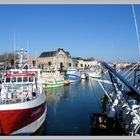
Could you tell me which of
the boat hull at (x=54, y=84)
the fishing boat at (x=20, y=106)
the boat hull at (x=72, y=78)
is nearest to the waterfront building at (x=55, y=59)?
the boat hull at (x=72, y=78)

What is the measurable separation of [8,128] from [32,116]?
1.12 meters

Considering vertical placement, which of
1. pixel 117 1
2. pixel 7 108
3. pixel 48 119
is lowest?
pixel 48 119

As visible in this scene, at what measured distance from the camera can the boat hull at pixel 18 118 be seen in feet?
25.7

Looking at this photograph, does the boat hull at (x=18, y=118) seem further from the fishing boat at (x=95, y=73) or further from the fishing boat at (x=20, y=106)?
the fishing boat at (x=95, y=73)

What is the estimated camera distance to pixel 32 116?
8930 millimetres

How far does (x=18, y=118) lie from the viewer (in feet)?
26.6

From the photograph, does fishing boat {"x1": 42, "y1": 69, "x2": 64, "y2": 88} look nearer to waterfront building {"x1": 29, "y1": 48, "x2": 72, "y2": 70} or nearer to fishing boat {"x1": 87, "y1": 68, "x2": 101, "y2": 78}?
fishing boat {"x1": 87, "y1": 68, "x2": 101, "y2": 78}

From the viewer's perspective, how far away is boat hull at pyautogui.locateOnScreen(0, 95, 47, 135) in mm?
7828

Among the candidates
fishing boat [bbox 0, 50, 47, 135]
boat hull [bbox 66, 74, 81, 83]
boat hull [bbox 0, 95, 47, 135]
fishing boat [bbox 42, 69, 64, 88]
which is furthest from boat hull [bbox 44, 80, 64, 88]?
boat hull [bbox 0, 95, 47, 135]

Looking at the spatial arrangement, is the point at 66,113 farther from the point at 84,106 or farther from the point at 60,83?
the point at 60,83

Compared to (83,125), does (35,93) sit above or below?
above

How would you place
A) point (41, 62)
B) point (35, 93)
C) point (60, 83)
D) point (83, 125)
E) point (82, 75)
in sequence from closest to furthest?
point (35, 93) < point (83, 125) < point (60, 83) < point (82, 75) < point (41, 62)

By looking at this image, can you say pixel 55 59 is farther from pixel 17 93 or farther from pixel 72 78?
pixel 17 93

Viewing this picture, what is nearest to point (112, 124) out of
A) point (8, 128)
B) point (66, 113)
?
point (8, 128)
